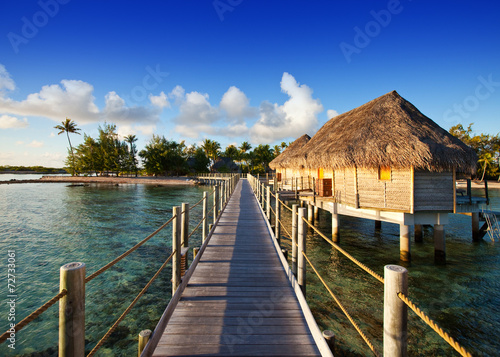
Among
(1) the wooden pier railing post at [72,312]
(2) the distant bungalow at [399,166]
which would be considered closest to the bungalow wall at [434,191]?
(2) the distant bungalow at [399,166]

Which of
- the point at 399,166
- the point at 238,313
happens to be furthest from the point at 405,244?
the point at 238,313

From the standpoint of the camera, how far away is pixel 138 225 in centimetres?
1418

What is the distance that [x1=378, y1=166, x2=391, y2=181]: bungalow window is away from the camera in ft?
31.1

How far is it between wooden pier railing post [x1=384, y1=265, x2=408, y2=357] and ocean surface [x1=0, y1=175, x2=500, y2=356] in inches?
141

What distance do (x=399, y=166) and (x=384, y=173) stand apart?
753 millimetres

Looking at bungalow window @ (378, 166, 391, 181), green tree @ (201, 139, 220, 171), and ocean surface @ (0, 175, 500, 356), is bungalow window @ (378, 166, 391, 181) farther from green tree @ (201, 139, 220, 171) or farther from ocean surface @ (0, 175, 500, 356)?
green tree @ (201, 139, 220, 171)

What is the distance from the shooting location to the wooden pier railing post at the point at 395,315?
1546 millimetres

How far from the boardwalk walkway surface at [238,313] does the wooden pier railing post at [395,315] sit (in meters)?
1.15

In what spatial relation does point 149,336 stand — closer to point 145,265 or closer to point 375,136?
point 145,265

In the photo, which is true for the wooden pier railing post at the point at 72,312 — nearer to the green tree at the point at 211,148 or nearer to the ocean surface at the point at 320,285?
the ocean surface at the point at 320,285

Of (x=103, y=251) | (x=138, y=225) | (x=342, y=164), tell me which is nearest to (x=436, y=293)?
(x=342, y=164)

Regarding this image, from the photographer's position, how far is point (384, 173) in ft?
31.7

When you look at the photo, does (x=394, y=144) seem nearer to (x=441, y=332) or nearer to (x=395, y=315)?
(x=395, y=315)

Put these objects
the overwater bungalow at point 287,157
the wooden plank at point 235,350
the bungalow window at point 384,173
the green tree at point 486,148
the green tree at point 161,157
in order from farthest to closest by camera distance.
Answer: the green tree at point 161,157
the green tree at point 486,148
the overwater bungalow at point 287,157
the bungalow window at point 384,173
the wooden plank at point 235,350
